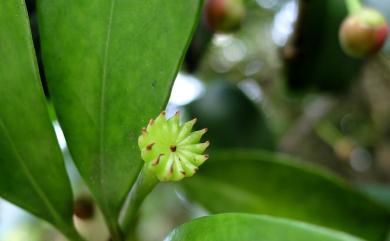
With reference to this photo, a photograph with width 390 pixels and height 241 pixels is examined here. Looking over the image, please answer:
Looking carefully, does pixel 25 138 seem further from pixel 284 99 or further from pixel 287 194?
pixel 284 99

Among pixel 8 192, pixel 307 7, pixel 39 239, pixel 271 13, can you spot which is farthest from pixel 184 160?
pixel 271 13

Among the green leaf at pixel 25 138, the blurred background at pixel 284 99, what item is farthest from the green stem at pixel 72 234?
the blurred background at pixel 284 99

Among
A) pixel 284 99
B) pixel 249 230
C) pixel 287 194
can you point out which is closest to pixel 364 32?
pixel 287 194

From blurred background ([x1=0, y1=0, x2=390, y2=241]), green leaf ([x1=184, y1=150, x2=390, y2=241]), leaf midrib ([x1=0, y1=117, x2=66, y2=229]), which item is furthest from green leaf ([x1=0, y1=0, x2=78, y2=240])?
green leaf ([x1=184, y1=150, x2=390, y2=241])

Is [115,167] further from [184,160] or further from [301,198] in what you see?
[301,198]

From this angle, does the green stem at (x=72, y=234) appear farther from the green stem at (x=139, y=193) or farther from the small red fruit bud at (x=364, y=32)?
the small red fruit bud at (x=364, y=32)

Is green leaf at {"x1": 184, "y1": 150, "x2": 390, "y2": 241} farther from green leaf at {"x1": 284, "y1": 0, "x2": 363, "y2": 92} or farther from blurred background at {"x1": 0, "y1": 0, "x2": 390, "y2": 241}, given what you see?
green leaf at {"x1": 284, "y1": 0, "x2": 363, "y2": 92}
